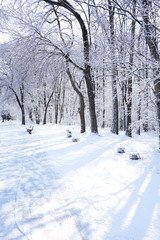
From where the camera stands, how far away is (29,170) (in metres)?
4.03

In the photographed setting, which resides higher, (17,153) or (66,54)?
(66,54)

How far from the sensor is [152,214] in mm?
2295

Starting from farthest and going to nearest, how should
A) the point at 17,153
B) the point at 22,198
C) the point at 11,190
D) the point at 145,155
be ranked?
the point at 17,153 < the point at 145,155 < the point at 11,190 < the point at 22,198

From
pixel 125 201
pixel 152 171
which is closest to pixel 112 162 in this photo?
pixel 152 171

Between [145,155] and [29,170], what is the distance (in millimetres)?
3607

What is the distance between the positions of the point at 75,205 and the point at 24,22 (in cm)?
855

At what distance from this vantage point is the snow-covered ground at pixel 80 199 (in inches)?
79.9

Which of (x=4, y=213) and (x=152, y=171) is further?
(x=152, y=171)

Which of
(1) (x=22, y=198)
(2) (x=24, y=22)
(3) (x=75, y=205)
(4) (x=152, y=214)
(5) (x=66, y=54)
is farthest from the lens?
(5) (x=66, y=54)

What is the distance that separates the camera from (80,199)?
276 centimetres

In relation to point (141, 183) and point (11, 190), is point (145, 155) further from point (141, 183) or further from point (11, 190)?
point (11, 190)

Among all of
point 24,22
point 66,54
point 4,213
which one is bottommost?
point 4,213

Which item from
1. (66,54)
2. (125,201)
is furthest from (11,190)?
(66,54)

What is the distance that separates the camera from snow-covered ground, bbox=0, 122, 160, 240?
2.03 metres
